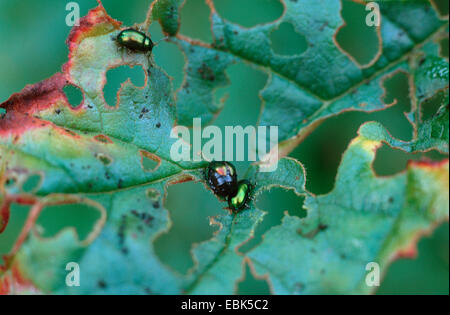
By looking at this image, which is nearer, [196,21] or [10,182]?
[10,182]

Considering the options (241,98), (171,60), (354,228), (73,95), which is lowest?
(354,228)

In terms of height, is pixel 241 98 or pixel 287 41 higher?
pixel 287 41

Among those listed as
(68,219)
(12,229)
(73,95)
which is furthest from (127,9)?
(12,229)

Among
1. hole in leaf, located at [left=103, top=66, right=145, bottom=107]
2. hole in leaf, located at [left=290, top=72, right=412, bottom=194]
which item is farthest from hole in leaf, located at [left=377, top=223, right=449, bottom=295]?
hole in leaf, located at [left=103, top=66, right=145, bottom=107]

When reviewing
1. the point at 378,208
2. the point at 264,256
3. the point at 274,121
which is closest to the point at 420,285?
the point at 378,208

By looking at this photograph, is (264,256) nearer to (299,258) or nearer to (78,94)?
(299,258)

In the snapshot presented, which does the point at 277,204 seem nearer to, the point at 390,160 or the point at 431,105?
the point at 390,160

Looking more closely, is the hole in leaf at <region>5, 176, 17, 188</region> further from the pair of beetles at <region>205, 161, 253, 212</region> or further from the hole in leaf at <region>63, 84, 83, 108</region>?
the pair of beetles at <region>205, 161, 253, 212</region>
